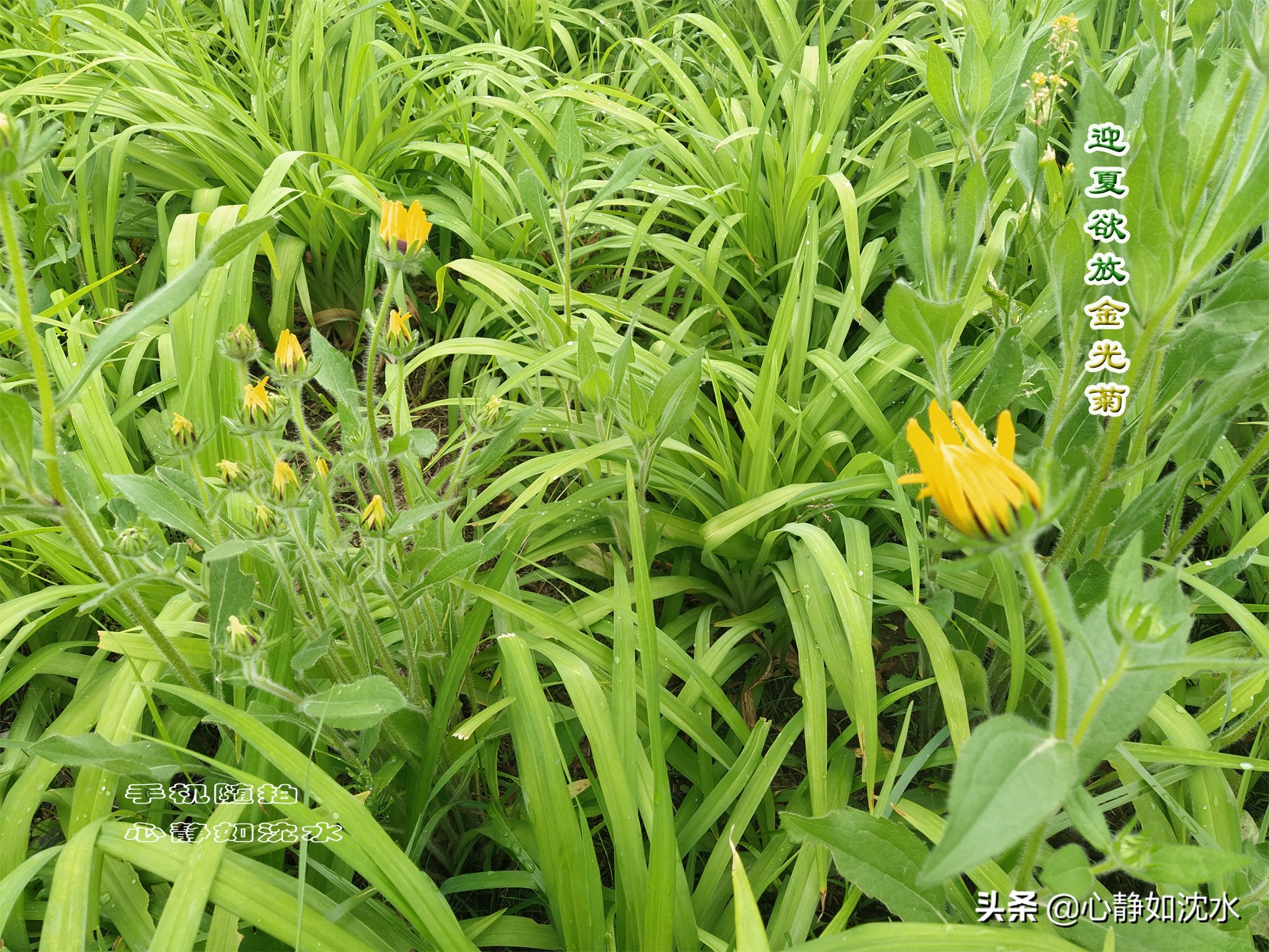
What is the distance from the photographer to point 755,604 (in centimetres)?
152

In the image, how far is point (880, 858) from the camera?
904 millimetres

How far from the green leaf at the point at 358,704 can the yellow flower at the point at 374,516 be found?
6.8 inches

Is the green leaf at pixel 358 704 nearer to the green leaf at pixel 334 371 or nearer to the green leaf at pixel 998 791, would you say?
the green leaf at pixel 334 371

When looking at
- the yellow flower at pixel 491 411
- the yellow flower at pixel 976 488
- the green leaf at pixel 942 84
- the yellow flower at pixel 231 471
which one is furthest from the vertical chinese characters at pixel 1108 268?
the yellow flower at pixel 231 471

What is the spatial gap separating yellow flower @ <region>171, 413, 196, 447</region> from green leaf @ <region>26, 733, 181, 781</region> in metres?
0.36

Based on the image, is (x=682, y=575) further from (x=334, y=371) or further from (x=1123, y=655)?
(x=1123, y=655)

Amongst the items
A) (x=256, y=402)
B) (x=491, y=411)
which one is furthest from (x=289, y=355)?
(x=491, y=411)

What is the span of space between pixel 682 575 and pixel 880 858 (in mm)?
660

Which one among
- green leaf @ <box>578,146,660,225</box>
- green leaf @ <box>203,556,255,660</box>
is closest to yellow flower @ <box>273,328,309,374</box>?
green leaf @ <box>203,556,255,660</box>

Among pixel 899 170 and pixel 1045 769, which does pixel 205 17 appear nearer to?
pixel 899 170

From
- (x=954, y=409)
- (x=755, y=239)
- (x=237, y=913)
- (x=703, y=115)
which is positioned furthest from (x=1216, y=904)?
(x=703, y=115)

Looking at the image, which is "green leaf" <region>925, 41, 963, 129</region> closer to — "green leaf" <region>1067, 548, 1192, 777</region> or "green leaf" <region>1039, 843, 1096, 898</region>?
"green leaf" <region>1067, 548, 1192, 777</region>

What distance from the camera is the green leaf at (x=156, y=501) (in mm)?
1040

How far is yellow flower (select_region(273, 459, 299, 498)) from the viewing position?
0.94 meters
